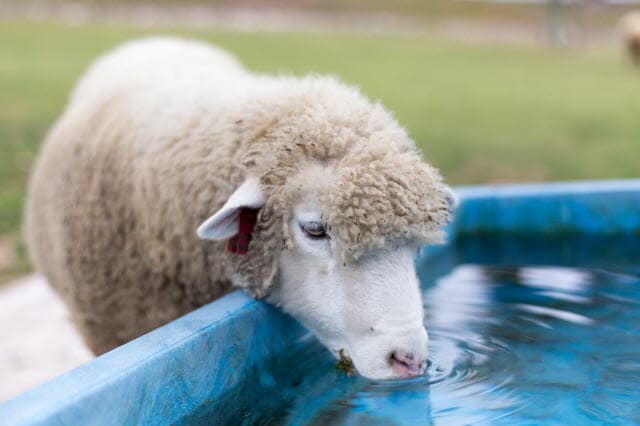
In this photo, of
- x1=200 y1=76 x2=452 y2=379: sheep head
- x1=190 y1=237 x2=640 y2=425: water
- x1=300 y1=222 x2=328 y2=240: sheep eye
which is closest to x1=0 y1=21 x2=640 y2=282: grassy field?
x1=190 y1=237 x2=640 y2=425: water

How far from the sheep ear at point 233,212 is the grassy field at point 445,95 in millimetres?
3705

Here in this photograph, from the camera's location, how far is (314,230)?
2.75 m

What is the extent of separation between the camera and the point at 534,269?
4.06 m

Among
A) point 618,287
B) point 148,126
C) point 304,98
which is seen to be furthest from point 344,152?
point 618,287

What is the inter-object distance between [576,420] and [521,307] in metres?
1.05

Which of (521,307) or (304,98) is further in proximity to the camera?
(521,307)

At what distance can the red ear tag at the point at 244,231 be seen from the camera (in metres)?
2.86

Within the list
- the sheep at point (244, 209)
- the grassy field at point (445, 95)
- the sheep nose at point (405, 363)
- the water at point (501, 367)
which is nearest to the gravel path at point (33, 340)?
the sheep at point (244, 209)

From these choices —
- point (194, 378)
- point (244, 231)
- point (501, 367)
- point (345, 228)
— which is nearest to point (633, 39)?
point (501, 367)

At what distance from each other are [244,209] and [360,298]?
503 millimetres

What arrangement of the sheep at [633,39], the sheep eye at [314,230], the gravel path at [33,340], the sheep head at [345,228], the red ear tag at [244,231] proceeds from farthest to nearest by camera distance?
the sheep at [633,39] < the gravel path at [33,340] < the red ear tag at [244,231] < the sheep eye at [314,230] < the sheep head at [345,228]

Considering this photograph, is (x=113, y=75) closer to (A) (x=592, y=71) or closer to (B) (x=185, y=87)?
(B) (x=185, y=87)

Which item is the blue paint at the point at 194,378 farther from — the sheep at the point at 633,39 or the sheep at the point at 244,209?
the sheep at the point at 633,39

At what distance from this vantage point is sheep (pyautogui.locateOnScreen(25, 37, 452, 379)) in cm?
263
